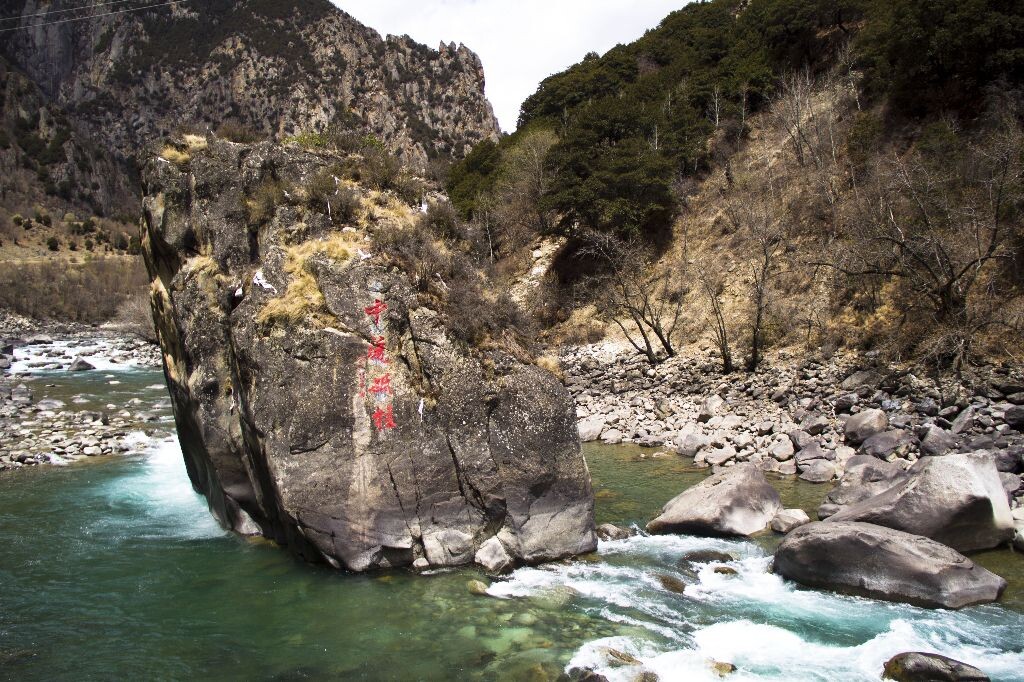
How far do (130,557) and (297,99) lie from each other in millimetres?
121909

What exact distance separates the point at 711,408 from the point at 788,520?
8.86m

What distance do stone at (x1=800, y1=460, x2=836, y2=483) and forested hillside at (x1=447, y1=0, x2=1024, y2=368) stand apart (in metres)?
5.07

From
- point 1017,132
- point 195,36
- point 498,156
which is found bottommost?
point 1017,132

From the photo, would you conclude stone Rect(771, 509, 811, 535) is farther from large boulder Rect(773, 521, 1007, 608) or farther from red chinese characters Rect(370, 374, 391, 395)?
red chinese characters Rect(370, 374, 391, 395)

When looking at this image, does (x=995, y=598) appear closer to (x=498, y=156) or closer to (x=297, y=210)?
(x=297, y=210)

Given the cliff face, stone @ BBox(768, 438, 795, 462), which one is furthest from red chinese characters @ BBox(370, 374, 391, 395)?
the cliff face

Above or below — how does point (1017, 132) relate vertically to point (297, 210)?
above

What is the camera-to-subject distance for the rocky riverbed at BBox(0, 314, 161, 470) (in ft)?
63.9

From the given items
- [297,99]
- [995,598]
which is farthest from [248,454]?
[297,99]

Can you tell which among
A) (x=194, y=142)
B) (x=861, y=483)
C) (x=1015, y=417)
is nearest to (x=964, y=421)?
(x=1015, y=417)

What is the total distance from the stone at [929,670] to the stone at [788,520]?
4.65 metres

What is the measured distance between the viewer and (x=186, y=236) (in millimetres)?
12672

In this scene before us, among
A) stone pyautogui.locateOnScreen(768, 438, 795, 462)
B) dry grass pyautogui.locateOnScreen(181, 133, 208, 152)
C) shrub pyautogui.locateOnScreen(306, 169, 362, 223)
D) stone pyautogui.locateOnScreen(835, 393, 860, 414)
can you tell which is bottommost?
stone pyautogui.locateOnScreen(768, 438, 795, 462)

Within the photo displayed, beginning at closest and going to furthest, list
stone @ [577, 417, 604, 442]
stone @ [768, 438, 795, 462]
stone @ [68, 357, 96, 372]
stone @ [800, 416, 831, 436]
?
1. stone @ [768, 438, 795, 462]
2. stone @ [800, 416, 831, 436]
3. stone @ [577, 417, 604, 442]
4. stone @ [68, 357, 96, 372]
